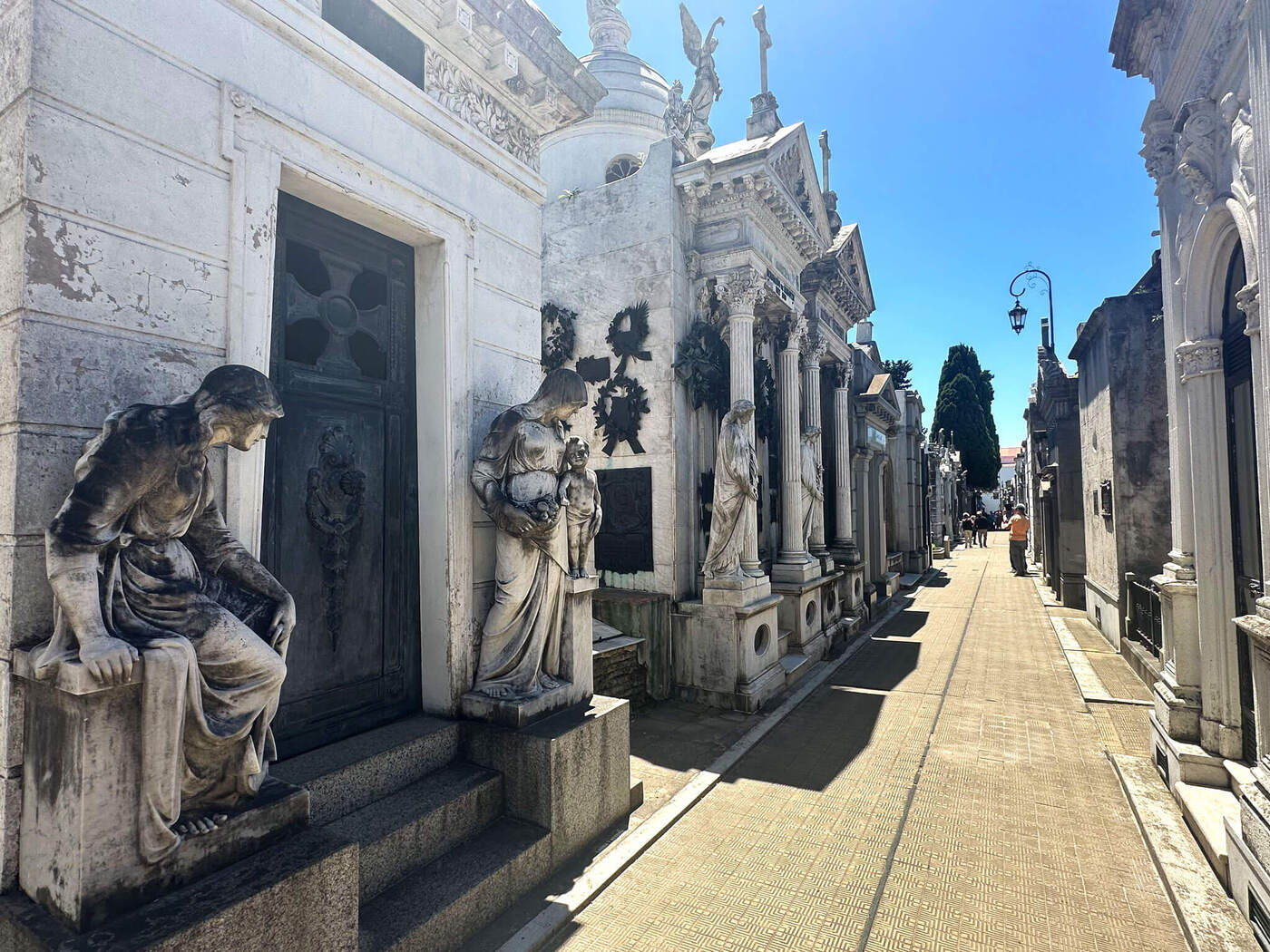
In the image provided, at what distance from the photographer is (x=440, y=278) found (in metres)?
4.16

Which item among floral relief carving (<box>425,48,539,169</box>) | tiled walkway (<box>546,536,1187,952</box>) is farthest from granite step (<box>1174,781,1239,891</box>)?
floral relief carving (<box>425,48,539,169</box>)

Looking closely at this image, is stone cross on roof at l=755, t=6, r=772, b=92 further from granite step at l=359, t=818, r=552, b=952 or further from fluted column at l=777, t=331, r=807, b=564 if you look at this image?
granite step at l=359, t=818, r=552, b=952

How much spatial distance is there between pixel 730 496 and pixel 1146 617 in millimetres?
6094

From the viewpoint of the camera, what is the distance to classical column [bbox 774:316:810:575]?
9977 millimetres

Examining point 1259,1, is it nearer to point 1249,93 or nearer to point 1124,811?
point 1249,93

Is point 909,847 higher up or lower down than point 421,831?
lower down

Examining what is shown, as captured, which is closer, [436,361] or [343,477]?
[343,477]

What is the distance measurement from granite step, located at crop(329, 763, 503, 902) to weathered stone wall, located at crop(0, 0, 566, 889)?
586 mm

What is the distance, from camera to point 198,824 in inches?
87.7

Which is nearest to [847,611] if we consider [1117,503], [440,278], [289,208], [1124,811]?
[1117,503]

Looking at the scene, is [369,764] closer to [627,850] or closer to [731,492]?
[627,850]

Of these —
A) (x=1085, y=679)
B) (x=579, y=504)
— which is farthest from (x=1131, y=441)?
(x=579, y=504)

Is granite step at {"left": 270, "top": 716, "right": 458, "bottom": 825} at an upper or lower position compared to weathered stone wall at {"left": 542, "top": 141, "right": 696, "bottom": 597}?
lower

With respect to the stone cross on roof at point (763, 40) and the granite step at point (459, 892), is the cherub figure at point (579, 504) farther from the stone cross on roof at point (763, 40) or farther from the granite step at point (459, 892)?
the stone cross on roof at point (763, 40)
